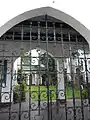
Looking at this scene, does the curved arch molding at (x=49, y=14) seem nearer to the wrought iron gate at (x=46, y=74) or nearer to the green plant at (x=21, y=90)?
the wrought iron gate at (x=46, y=74)

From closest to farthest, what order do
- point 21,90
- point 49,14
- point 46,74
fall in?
1. point 21,90
2. point 46,74
3. point 49,14

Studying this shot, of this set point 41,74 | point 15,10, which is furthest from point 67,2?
point 41,74

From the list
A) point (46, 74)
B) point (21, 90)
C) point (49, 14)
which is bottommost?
point (21, 90)

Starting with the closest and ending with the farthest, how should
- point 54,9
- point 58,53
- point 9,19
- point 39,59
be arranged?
point 9,19 → point 54,9 → point 39,59 → point 58,53

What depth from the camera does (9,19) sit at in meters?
2.57

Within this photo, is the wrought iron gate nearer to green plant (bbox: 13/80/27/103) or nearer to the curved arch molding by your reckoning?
green plant (bbox: 13/80/27/103)

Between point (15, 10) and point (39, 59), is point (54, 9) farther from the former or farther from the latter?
point (39, 59)

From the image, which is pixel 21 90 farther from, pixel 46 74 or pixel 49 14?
pixel 49 14

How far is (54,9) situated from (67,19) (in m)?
0.31

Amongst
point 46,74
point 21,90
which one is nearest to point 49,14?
point 46,74

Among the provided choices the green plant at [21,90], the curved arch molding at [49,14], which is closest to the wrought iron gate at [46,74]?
the green plant at [21,90]

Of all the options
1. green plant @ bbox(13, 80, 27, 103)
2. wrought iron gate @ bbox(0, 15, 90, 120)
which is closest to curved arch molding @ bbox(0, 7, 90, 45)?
wrought iron gate @ bbox(0, 15, 90, 120)

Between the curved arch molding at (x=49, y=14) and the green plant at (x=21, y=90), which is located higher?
the curved arch molding at (x=49, y=14)

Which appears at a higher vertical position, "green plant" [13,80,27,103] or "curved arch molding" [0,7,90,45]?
"curved arch molding" [0,7,90,45]
